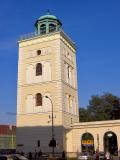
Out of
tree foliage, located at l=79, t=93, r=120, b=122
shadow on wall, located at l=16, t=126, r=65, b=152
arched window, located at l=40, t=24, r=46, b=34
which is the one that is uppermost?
arched window, located at l=40, t=24, r=46, b=34

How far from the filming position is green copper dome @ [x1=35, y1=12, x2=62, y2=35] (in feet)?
166

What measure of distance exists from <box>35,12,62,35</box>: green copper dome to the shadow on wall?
15.3 m

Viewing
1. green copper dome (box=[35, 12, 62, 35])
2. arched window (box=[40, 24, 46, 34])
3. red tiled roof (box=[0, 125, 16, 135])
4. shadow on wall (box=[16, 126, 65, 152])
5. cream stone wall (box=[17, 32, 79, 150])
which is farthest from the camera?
red tiled roof (box=[0, 125, 16, 135])

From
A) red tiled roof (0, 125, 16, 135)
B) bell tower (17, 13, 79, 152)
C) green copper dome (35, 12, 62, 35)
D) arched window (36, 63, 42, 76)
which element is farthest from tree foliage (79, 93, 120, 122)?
red tiled roof (0, 125, 16, 135)

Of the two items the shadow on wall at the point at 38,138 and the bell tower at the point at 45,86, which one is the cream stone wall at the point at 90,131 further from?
the shadow on wall at the point at 38,138

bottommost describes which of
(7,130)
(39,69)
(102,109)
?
(7,130)

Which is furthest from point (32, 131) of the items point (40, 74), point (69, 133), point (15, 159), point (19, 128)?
point (15, 159)

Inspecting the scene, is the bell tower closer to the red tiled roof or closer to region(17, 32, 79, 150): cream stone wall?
region(17, 32, 79, 150): cream stone wall

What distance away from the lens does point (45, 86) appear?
158 ft

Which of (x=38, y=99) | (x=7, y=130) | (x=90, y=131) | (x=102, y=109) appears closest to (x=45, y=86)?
(x=38, y=99)

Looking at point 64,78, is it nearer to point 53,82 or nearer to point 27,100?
point 53,82

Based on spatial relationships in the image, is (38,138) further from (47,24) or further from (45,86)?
(47,24)

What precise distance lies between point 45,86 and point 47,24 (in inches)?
Answer: 400

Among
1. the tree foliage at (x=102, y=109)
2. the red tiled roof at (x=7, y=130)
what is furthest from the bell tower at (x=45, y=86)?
the red tiled roof at (x=7, y=130)
